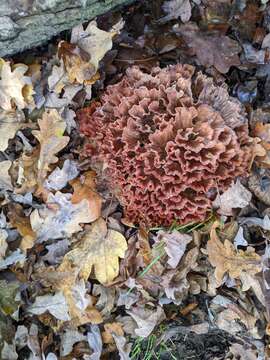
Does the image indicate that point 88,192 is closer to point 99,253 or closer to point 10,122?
point 99,253

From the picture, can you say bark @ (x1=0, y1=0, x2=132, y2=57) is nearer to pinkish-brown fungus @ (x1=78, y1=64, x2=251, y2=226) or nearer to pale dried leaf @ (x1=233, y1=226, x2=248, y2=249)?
pinkish-brown fungus @ (x1=78, y1=64, x2=251, y2=226)

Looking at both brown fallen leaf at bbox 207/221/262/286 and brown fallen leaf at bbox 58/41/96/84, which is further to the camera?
brown fallen leaf at bbox 58/41/96/84

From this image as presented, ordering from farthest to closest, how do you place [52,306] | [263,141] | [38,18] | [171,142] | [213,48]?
[213,48], [52,306], [263,141], [38,18], [171,142]

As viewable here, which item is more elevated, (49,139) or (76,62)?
(76,62)

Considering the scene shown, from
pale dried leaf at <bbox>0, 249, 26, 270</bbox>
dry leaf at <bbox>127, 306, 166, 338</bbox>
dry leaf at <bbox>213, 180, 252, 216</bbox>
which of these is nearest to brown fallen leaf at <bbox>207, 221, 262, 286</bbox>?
dry leaf at <bbox>213, 180, 252, 216</bbox>

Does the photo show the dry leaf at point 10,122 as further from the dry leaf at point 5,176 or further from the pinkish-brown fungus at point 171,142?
the pinkish-brown fungus at point 171,142

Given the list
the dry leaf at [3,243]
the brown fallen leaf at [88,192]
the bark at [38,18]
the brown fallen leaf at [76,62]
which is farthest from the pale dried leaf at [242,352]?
the bark at [38,18]

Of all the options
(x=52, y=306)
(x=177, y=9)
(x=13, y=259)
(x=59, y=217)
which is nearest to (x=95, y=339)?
(x=52, y=306)

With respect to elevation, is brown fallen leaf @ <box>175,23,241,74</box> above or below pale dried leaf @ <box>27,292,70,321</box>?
above
